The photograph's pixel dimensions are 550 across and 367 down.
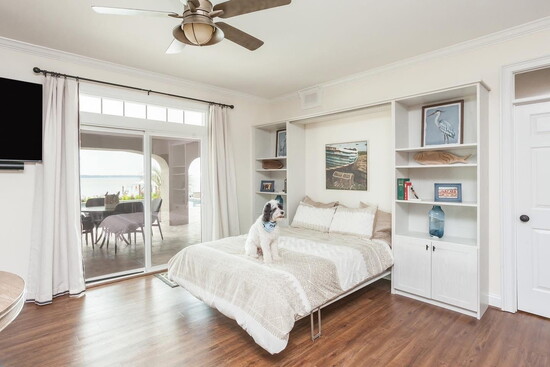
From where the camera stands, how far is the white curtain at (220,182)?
440cm

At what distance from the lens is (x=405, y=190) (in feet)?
10.8

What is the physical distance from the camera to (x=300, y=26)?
108 inches

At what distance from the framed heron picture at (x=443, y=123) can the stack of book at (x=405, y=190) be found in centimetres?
48

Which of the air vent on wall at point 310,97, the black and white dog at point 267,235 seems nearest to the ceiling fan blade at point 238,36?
the black and white dog at point 267,235

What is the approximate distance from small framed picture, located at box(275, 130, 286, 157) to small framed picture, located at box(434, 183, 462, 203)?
7.92 feet

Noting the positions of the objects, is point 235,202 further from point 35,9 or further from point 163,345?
point 35,9

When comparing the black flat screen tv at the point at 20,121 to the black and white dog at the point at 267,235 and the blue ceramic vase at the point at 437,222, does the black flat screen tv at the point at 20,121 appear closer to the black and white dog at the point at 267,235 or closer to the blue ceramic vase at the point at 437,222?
the black and white dog at the point at 267,235

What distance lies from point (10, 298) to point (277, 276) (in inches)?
60.6

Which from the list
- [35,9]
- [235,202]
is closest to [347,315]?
[235,202]

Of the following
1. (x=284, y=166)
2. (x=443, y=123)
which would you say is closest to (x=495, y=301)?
(x=443, y=123)

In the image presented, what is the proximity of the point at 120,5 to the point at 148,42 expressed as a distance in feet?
2.09

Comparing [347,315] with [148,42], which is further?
[148,42]

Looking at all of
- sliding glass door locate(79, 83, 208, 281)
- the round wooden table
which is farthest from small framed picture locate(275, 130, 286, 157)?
the round wooden table

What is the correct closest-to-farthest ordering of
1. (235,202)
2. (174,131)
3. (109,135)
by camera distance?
(109,135), (174,131), (235,202)
